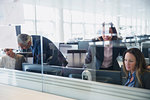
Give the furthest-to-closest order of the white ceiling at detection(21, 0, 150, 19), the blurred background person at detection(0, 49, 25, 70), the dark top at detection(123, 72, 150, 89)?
the blurred background person at detection(0, 49, 25, 70) < the white ceiling at detection(21, 0, 150, 19) < the dark top at detection(123, 72, 150, 89)

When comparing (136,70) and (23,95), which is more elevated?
(136,70)

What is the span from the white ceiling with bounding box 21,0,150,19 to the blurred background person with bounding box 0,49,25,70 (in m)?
0.39

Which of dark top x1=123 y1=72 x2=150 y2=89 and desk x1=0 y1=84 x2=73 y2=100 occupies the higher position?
dark top x1=123 y1=72 x2=150 y2=89

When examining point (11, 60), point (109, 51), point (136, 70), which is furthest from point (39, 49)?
point (136, 70)

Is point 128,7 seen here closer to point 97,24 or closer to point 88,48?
point 97,24

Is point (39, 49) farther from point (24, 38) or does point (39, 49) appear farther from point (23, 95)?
point (23, 95)

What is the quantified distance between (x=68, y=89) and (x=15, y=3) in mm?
663

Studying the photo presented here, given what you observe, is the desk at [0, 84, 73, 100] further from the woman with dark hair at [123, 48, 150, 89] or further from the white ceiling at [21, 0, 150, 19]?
the white ceiling at [21, 0, 150, 19]

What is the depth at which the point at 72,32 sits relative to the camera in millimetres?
1305

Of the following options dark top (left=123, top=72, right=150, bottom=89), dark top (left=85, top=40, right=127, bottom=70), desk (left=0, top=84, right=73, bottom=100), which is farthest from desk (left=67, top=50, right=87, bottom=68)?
dark top (left=123, top=72, right=150, bottom=89)

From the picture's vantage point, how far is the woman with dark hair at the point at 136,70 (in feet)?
2.34

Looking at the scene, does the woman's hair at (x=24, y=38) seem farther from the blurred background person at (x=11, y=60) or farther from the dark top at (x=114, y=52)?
the dark top at (x=114, y=52)

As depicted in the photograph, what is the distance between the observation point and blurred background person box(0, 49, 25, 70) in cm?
117

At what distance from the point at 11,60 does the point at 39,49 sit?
25cm
